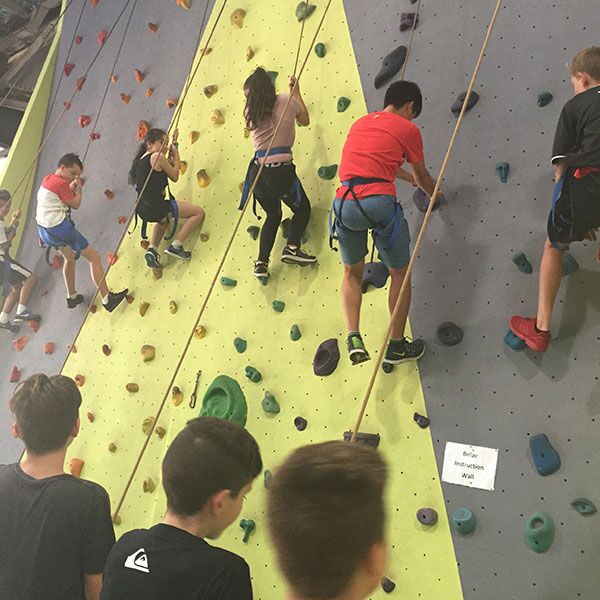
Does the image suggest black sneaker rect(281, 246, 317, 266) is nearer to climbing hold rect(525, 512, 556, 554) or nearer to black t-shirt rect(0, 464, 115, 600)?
climbing hold rect(525, 512, 556, 554)

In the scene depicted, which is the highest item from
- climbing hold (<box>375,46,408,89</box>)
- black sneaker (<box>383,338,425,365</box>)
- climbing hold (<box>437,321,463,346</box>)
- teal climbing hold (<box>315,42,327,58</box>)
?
teal climbing hold (<box>315,42,327,58</box>)

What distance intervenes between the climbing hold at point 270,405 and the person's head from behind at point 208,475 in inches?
57.4

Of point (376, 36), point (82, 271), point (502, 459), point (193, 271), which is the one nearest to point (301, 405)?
point (502, 459)

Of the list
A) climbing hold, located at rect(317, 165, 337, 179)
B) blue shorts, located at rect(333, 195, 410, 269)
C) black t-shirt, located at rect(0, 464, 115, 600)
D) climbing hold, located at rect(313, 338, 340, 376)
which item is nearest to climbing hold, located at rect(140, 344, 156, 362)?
climbing hold, located at rect(313, 338, 340, 376)

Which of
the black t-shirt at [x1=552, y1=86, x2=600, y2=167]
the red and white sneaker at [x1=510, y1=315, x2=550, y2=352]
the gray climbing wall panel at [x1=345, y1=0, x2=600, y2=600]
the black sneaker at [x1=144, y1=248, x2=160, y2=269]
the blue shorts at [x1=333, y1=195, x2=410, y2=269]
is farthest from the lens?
the black sneaker at [x1=144, y1=248, x2=160, y2=269]

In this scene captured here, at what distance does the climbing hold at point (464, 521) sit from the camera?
2.13 meters

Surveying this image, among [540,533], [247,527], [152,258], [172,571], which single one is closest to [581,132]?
[540,533]

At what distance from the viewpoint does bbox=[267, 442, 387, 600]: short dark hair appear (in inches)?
35.8

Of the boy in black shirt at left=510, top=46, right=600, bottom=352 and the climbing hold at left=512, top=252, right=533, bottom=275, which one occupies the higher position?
the boy in black shirt at left=510, top=46, right=600, bottom=352

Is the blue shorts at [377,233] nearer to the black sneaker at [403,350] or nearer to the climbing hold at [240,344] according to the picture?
the black sneaker at [403,350]

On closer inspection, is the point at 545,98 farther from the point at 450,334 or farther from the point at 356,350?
the point at 356,350

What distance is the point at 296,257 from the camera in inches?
117

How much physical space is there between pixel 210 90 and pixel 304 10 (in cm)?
75

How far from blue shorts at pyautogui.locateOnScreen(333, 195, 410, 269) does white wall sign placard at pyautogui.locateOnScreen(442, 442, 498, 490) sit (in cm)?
70
